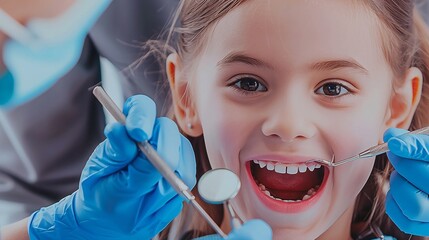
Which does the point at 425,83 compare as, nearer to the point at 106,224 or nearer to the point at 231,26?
the point at 231,26

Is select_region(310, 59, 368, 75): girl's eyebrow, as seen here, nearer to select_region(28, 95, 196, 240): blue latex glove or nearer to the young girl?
the young girl

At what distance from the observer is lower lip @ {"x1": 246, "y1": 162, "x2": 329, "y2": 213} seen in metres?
1.33

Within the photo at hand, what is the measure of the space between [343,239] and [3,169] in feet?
3.03

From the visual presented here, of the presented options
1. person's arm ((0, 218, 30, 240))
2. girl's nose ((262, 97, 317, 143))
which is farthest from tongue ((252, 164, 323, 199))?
person's arm ((0, 218, 30, 240))

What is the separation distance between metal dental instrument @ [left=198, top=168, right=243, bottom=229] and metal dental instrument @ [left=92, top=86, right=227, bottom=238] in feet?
0.07

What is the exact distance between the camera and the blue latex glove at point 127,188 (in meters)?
1.19

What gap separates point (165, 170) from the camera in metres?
1.11

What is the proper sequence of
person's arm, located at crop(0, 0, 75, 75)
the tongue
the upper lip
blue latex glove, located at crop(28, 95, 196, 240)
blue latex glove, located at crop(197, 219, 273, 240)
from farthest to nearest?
person's arm, located at crop(0, 0, 75, 75) < the tongue < the upper lip < blue latex glove, located at crop(28, 95, 196, 240) < blue latex glove, located at crop(197, 219, 273, 240)

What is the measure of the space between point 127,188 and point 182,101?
1.09 ft

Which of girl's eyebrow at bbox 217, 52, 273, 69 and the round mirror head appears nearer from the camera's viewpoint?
the round mirror head

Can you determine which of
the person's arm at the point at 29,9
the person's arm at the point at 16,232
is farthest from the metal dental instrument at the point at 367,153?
the person's arm at the point at 29,9

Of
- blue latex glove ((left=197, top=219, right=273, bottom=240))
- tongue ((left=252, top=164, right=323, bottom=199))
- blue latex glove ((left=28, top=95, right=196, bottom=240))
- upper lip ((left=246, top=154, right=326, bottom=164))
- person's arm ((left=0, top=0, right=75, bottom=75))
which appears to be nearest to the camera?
blue latex glove ((left=197, top=219, right=273, bottom=240))

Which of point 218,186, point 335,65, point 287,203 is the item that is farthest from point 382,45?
point 218,186

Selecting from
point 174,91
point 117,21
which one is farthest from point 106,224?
point 117,21
